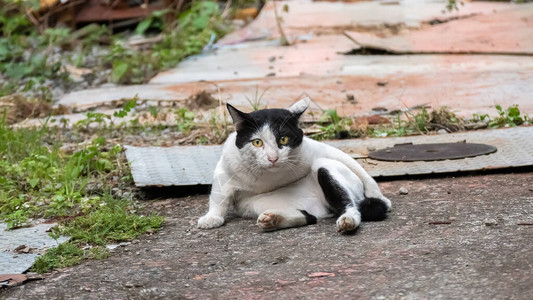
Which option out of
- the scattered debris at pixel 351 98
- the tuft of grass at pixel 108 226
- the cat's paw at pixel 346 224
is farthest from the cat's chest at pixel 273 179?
the scattered debris at pixel 351 98

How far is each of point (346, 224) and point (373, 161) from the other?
1.55 metres

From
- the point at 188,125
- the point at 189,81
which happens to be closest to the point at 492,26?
the point at 189,81

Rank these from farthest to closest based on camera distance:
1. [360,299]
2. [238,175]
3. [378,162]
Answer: [378,162] → [238,175] → [360,299]

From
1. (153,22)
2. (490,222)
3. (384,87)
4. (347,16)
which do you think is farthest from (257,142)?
(153,22)

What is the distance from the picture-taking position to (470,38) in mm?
9711

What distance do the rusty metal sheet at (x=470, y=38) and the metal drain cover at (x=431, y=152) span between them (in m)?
3.84

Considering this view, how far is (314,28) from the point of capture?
1142cm

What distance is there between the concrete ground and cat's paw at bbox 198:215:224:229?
0.18 ft

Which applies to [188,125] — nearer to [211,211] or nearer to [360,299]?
[211,211]

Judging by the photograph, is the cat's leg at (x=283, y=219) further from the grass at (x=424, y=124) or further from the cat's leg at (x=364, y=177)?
the grass at (x=424, y=124)

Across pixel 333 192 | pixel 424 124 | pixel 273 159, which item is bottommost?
pixel 424 124

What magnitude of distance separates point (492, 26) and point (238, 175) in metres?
7.16

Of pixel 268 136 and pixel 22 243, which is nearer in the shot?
pixel 268 136

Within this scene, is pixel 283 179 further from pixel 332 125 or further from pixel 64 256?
pixel 332 125
